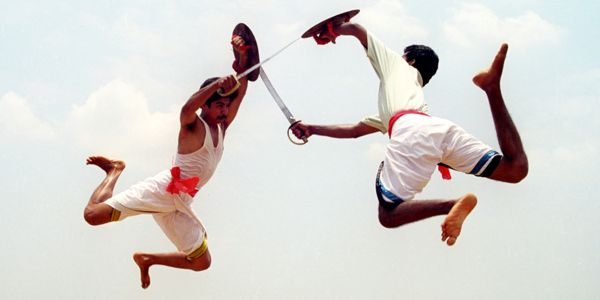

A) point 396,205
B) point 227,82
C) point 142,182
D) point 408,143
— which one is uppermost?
point 227,82

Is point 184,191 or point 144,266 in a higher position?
point 184,191

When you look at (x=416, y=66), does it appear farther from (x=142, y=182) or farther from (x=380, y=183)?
(x=142, y=182)

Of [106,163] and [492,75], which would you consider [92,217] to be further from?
[492,75]

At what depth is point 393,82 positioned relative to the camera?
257 inches

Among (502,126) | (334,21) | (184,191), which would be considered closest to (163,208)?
(184,191)

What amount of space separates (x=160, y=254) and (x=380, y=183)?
3304mm

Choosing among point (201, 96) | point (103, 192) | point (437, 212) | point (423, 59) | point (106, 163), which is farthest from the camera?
point (106, 163)

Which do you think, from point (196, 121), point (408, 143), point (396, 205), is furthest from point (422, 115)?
point (196, 121)

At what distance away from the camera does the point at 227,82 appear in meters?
7.11

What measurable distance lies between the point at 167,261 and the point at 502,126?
413 centimetres

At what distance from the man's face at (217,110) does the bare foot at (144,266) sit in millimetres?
1838

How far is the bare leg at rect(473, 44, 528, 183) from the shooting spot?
6258 mm

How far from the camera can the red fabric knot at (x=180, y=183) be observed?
7789mm

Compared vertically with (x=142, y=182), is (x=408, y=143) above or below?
below
